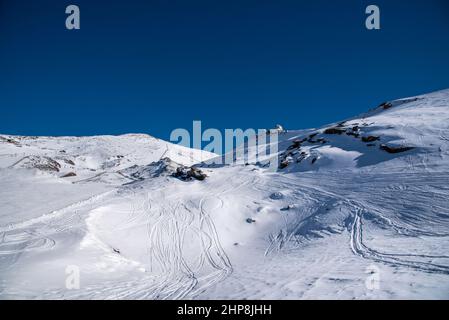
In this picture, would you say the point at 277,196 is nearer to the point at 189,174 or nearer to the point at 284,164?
the point at 284,164

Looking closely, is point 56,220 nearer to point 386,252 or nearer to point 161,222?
point 161,222

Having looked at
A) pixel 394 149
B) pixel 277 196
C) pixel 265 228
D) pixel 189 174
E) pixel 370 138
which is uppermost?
pixel 370 138

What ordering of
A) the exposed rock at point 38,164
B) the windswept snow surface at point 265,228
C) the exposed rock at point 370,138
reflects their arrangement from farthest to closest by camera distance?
the exposed rock at point 38,164
the exposed rock at point 370,138
the windswept snow surface at point 265,228

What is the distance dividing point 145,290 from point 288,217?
9.64 m

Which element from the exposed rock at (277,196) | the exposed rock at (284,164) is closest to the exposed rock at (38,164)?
the exposed rock at (284,164)

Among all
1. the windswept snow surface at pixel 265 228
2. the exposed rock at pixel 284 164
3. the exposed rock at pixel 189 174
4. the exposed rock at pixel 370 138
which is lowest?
the windswept snow surface at pixel 265 228

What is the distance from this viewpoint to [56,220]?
16641 millimetres

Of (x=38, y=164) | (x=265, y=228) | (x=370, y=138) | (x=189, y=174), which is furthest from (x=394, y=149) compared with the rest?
(x=38, y=164)

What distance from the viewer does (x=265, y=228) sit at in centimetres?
1573

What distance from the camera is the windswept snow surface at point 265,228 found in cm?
849

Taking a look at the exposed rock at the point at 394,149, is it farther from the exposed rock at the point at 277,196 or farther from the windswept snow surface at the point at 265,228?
the exposed rock at the point at 277,196
